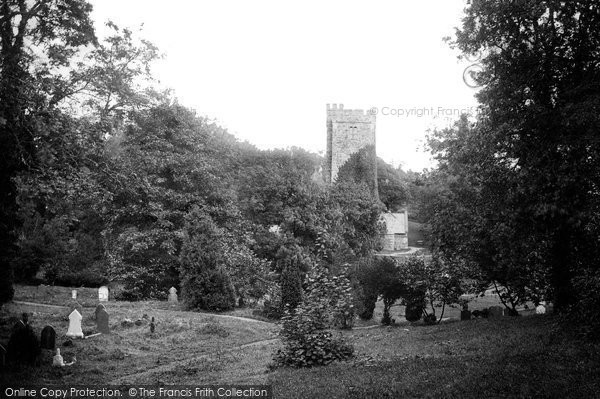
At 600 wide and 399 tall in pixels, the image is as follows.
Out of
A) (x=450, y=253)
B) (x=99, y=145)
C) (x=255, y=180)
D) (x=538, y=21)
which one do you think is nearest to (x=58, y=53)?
(x=99, y=145)

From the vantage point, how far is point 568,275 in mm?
15398

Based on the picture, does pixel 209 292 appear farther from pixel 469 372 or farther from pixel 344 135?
pixel 344 135

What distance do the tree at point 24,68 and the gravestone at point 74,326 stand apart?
10.7ft

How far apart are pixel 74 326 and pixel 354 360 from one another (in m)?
8.62

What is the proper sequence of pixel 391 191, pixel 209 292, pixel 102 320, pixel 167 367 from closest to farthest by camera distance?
1. pixel 167 367
2. pixel 102 320
3. pixel 209 292
4. pixel 391 191

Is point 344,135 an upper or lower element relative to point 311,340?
upper

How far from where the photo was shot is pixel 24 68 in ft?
38.0

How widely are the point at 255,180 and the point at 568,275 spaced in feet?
79.4

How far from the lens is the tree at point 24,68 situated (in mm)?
10461

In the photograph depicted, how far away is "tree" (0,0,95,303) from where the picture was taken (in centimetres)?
1046

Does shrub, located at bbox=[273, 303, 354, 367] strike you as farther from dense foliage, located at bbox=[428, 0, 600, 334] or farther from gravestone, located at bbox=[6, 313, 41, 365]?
dense foliage, located at bbox=[428, 0, 600, 334]

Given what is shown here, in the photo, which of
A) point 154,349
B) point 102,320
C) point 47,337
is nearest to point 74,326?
point 102,320

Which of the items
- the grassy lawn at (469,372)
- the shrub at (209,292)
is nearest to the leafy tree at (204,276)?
the shrub at (209,292)

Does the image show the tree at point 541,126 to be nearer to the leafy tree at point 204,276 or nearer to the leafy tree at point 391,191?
the leafy tree at point 204,276
